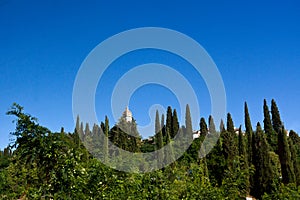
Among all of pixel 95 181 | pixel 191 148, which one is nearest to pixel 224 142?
pixel 191 148

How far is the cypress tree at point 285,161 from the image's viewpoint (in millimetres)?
28078

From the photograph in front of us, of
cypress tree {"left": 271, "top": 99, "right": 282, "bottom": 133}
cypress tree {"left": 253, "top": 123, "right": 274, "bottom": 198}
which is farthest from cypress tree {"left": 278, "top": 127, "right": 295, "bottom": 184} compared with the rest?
cypress tree {"left": 271, "top": 99, "right": 282, "bottom": 133}

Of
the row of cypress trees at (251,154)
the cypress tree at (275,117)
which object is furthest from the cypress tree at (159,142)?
the cypress tree at (275,117)

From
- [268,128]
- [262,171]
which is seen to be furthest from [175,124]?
[262,171]

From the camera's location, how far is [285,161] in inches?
1137

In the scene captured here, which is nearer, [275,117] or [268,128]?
[268,128]

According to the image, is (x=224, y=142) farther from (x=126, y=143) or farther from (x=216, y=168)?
(x=126, y=143)

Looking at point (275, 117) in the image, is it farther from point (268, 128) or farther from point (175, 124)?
point (175, 124)

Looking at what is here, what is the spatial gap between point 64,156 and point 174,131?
44083 millimetres

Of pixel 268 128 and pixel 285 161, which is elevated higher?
pixel 268 128

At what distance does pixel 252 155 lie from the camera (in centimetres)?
3141

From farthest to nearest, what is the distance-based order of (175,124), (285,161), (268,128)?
1. (175,124)
2. (268,128)
3. (285,161)

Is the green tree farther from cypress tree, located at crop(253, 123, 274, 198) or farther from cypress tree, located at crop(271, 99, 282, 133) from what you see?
cypress tree, located at crop(253, 123, 274, 198)

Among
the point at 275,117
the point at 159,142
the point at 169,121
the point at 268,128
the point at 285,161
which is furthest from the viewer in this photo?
the point at 169,121
